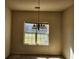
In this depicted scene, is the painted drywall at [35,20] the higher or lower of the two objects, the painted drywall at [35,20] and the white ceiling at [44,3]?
the lower

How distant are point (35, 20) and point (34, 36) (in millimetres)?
1076

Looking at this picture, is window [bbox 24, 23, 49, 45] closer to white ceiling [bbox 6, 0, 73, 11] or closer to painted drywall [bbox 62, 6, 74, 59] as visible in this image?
painted drywall [bbox 62, 6, 74, 59]

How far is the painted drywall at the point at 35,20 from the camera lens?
9709mm

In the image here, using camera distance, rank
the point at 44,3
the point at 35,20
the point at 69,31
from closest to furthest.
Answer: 1. the point at 44,3
2. the point at 69,31
3. the point at 35,20

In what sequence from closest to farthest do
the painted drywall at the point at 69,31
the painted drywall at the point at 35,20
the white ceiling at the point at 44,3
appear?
the white ceiling at the point at 44,3
the painted drywall at the point at 69,31
the painted drywall at the point at 35,20

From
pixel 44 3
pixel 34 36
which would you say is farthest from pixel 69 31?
pixel 34 36

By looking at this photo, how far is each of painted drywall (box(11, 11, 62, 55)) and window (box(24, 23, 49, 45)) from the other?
0.87 ft

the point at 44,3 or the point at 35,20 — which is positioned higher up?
the point at 44,3

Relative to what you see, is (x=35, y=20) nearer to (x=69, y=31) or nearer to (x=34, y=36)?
(x=34, y=36)

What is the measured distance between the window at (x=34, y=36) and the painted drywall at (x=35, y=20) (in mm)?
264

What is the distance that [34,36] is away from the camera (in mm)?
9852

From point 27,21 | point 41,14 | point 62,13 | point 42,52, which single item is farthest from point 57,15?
point 42,52

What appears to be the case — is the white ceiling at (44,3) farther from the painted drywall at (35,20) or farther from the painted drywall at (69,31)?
the painted drywall at (35,20)

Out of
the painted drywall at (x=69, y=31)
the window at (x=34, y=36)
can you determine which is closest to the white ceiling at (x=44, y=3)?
the painted drywall at (x=69, y=31)
